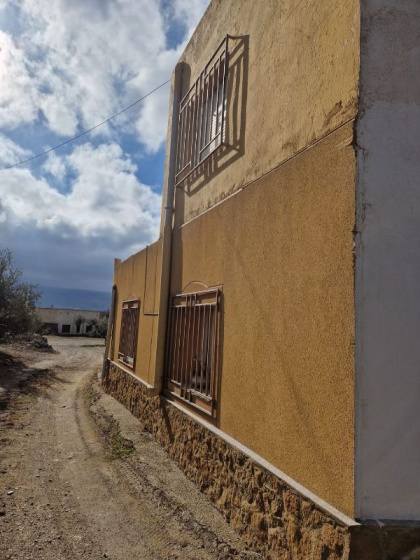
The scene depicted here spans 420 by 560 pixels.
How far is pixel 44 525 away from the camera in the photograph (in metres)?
4.29

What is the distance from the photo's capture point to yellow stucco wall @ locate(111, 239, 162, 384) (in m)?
8.06

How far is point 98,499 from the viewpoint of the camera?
500cm

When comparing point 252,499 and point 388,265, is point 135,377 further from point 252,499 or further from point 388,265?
point 388,265

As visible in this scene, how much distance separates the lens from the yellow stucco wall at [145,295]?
26.5 feet

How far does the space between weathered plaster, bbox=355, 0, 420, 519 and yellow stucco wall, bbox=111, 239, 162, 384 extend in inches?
206

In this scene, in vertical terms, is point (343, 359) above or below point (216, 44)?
below

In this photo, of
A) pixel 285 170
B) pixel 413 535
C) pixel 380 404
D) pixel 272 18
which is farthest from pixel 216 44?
pixel 413 535

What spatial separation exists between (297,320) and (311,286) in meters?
0.34

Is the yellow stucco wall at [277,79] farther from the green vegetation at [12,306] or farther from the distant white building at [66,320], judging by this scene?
the distant white building at [66,320]

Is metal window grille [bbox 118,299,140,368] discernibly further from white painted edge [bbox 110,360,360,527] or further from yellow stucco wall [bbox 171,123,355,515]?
yellow stucco wall [bbox 171,123,355,515]

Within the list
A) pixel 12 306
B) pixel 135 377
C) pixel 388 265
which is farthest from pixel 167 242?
pixel 12 306

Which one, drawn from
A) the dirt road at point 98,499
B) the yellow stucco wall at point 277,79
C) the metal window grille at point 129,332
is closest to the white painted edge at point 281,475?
the dirt road at point 98,499

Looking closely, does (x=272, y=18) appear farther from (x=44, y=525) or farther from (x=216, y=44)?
(x=44, y=525)

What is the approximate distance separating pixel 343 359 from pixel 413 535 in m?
1.21
